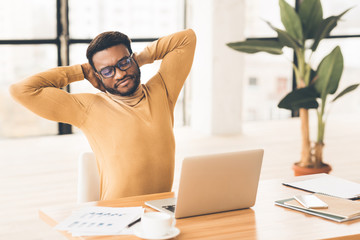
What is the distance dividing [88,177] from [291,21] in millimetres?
2065

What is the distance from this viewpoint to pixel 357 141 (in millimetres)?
6211

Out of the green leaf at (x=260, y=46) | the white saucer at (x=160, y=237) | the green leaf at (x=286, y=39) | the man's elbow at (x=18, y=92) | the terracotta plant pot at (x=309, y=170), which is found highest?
the green leaf at (x=286, y=39)

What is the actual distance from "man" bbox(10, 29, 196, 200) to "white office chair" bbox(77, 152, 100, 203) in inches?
1.2

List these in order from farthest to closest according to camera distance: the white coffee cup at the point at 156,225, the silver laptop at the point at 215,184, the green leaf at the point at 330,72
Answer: the green leaf at the point at 330,72
the silver laptop at the point at 215,184
the white coffee cup at the point at 156,225

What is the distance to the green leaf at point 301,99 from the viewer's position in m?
3.77

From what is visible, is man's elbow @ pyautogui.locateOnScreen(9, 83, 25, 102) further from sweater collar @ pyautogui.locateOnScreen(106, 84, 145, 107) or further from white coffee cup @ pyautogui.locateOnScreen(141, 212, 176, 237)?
white coffee cup @ pyautogui.locateOnScreen(141, 212, 176, 237)

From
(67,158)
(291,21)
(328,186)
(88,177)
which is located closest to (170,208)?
(88,177)

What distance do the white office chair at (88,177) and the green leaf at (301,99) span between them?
67.4 inches

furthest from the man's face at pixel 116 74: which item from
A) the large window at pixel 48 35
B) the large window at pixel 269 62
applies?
the large window at pixel 269 62

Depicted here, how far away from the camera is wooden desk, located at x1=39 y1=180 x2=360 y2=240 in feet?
6.09

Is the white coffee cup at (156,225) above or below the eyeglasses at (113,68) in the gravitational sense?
below

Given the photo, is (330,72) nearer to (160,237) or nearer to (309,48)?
(309,48)

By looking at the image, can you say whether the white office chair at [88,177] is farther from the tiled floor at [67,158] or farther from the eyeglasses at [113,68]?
the tiled floor at [67,158]

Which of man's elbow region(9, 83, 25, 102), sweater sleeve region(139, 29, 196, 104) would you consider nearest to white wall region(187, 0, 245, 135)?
sweater sleeve region(139, 29, 196, 104)
